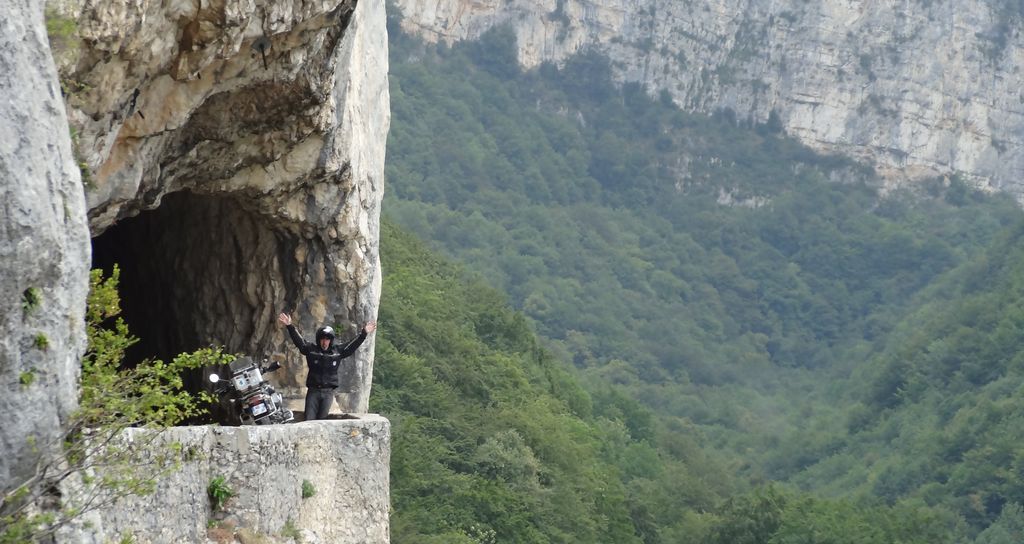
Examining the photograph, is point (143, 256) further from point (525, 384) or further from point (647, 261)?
point (647, 261)

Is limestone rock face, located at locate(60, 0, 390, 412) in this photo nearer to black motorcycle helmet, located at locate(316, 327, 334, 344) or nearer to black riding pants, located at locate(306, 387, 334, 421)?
black motorcycle helmet, located at locate(316, 327, 334, 344)

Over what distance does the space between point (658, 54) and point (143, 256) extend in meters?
155

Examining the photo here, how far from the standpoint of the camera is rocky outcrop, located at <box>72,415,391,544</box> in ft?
40.4

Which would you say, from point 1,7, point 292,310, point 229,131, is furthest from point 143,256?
point 1,7

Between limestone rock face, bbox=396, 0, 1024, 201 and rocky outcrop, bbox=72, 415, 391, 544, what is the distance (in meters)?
147

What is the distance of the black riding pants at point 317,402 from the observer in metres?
17.5

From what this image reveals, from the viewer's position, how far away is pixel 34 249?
10.3 m

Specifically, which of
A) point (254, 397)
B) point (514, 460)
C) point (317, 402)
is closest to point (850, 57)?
point (514, 460)

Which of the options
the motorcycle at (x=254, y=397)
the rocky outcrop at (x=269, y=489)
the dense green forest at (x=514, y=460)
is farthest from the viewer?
the dense green forest at (x=514, y=460)

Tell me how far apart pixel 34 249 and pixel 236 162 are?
690 centimetres

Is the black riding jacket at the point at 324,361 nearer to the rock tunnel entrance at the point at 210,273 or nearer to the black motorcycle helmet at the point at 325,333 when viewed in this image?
the black motorcycle helmet at the point at 325,333

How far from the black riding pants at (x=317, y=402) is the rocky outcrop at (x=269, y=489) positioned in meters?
0.52

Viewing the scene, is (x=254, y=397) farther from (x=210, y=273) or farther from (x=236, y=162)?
(x=210, y=273)

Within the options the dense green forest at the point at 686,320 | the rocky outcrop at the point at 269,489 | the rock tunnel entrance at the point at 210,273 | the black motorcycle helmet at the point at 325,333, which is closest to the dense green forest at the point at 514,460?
the dense green forest at the point at 686,320
